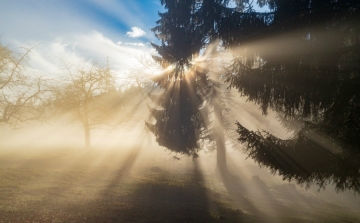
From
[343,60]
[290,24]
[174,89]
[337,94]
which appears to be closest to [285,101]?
[337,94]

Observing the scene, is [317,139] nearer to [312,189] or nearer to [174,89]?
[174,89]

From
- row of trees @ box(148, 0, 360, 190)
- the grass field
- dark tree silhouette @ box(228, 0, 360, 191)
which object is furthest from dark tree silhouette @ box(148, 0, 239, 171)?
dark tree silhouette @ box(228, 0, 360, 191)

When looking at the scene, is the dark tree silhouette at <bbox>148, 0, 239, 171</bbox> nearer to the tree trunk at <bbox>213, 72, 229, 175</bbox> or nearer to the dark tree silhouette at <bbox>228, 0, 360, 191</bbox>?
the tree trunk at <bbox>213, 72, 229, 175</bbox>

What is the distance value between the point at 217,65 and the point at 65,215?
11580 millimetres

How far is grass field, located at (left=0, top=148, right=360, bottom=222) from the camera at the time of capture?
784 centimetres

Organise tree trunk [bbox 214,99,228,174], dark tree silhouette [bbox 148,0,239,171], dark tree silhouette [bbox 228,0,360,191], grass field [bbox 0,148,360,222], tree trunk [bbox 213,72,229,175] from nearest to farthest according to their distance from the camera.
Answer: 1. dark tree silhouette [bbox 228,0,360,191]
2. grass field [bbox 0,148,360,222]
3. dark tree silhouette [bbox 148,0,239,171]
4. tree trunk [bbox 213,72,229,175]
5. tree trunk [bbox 214,99,228,174]

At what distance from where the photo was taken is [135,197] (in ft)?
33.9

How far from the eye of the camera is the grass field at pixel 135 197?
25.7 feet

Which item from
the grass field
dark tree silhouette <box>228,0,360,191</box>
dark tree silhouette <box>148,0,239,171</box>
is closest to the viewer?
dark tree silhouette <box>228,0,360,191</box>

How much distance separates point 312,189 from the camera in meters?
19.3

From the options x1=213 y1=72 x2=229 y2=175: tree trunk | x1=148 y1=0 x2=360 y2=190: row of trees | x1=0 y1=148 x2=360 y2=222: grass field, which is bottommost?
x1=0 y1=148 x2=360 y2=222: grass field

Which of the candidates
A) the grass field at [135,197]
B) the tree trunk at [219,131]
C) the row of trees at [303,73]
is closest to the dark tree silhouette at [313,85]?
the row of trees at [303,73]

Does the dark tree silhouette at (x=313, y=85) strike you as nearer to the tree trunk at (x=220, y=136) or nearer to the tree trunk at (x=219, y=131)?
the tree trunk at (x=219, y=131)

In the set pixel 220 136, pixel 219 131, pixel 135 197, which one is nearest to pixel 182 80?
pixel 219 131
